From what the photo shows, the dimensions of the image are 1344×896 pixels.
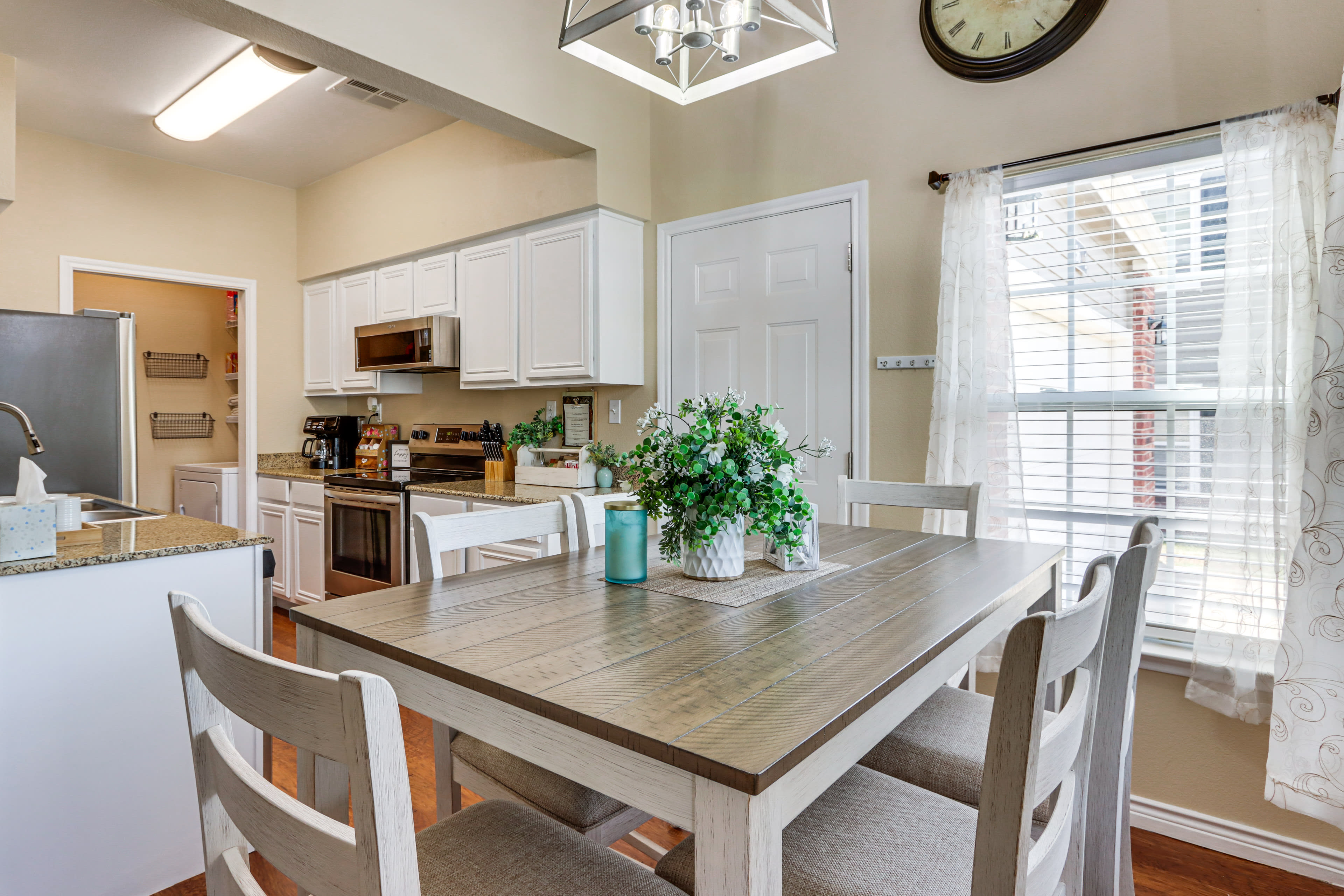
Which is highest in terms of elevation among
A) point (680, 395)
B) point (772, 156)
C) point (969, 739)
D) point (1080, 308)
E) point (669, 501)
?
point (772, 156)

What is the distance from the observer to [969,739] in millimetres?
1310

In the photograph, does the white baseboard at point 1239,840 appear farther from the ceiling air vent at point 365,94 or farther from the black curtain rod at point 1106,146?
the ceiling air vent at point 365,94

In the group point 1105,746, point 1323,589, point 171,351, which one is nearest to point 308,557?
point 171,351

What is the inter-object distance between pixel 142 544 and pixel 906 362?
7.71 ft

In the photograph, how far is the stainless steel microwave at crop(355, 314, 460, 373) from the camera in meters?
3.70

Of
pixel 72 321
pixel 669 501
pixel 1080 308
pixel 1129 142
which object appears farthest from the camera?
pixel 72 321

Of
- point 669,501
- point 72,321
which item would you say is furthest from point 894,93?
point 72,321

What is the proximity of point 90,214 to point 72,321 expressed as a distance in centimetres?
160

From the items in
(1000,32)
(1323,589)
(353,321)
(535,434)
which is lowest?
(1323,589)

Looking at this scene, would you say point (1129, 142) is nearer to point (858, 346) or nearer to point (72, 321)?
point (858, 346)

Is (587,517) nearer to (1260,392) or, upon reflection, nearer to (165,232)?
(1260,392)

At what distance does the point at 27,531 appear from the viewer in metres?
1.55

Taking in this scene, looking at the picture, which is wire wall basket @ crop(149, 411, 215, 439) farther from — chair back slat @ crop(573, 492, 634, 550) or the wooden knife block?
chair back slat @ crop(573, 492, 634, 550)

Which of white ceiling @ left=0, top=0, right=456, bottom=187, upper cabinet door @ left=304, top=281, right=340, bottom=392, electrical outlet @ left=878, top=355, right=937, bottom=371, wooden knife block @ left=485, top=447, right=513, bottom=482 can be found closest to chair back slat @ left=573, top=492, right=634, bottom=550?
electrical outlet @ left=878, top=355, right=937, bottom=371
